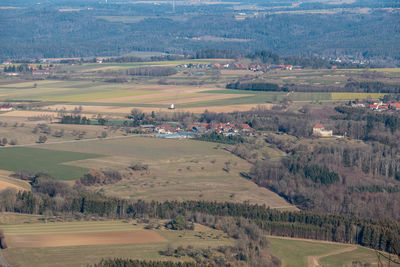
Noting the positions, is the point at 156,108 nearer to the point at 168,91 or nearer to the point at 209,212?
the point at 168,91

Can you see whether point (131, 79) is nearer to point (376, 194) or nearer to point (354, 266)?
point (376, 194)

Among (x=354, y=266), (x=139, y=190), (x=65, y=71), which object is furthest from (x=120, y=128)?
(x=65, y=71)

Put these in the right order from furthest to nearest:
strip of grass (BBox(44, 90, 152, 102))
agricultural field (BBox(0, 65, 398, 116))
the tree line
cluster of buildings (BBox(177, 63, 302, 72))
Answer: cluster of buildings (BBox(177, 63, 302, 72)), strip of grass (BBox(44, 90, 152, 102)), agricultural field (BBox(0, 65, 398, 116)), the tree line

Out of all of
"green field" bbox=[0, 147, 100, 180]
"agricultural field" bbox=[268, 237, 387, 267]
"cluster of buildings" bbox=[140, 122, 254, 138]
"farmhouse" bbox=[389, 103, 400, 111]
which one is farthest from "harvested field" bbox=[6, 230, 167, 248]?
"farmhouse" bbox=[389, 103, 400, 111]

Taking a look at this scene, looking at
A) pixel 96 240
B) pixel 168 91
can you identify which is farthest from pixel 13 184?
Result: pixel 168 91

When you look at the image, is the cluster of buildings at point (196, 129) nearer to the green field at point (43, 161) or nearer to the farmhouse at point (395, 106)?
the green field at point (43, 161)

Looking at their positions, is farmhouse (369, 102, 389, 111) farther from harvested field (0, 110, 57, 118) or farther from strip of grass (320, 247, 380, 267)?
strip of grass (320, 247, 380, 267)
